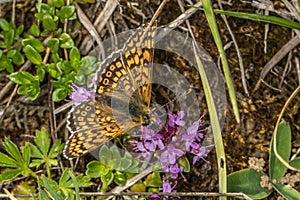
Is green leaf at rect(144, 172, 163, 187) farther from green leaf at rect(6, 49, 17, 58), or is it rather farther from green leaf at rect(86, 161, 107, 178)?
green leaf at rect(6, 49, 17, 58)

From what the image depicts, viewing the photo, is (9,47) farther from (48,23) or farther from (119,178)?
(119,178)

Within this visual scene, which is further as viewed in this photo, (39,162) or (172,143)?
(39,162)

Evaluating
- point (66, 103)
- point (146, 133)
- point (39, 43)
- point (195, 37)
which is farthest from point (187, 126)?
point (39, 43)

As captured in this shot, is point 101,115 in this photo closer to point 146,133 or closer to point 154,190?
point 146,133

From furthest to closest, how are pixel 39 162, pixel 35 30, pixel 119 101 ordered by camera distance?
pixel 35 30 → pixel 39 162 → pixel 119 101

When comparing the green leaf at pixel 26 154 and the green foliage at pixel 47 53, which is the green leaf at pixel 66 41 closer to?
the green foliage at pixel 47 53

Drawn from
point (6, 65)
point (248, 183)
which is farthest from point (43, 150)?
point (248, 183)

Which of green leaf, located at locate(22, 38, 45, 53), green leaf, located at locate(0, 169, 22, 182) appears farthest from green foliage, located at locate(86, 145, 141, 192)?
green leaf, located at locate(22, 38, 45, 53)
